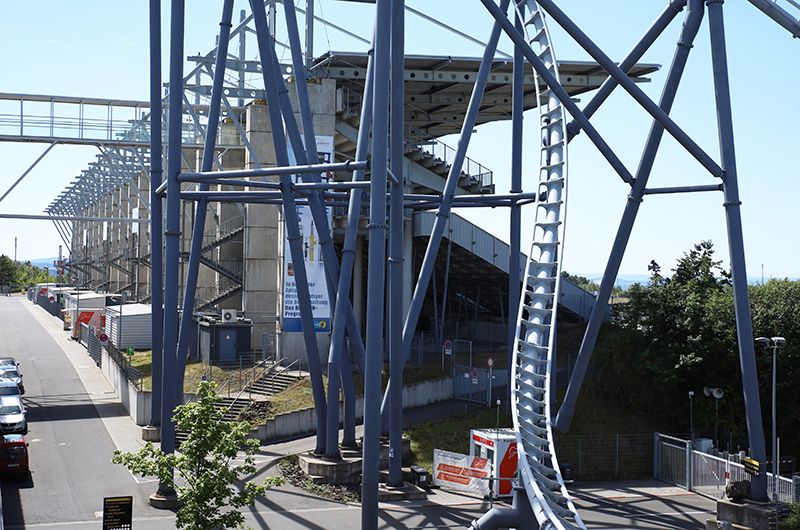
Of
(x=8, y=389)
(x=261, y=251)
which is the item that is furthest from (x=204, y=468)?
(x=261, y=251)

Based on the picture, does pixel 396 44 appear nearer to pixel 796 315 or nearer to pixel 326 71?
pixel 326 71

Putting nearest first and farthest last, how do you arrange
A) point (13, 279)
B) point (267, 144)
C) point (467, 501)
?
point (467, 501) < point (267, 144) < point (13, 279)

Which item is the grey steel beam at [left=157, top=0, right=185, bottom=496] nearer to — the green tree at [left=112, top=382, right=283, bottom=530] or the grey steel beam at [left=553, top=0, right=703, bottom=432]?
the green tree at [left=112, top=382, right=283, bottom=530]

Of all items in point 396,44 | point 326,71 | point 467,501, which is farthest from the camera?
point 326,71

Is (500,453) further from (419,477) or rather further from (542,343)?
(542,343)

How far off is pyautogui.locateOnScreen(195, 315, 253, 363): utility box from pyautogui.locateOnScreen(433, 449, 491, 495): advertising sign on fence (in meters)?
16.1

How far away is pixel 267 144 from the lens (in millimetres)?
40250

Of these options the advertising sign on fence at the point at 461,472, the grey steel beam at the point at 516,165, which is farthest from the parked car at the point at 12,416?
the grey steel beam at the point at 516,165

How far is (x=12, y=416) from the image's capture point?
85.0 ft

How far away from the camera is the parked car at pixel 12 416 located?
25266 millimetres

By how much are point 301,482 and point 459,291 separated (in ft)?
97.6

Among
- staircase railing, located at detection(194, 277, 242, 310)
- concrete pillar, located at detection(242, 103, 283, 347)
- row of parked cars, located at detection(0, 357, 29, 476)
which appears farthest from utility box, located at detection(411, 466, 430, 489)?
staircase railing, located at detection(194, 277, 242, 310)

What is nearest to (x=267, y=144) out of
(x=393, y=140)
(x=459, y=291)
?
(x=459, y=291)

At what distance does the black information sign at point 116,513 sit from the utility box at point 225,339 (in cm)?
2250
